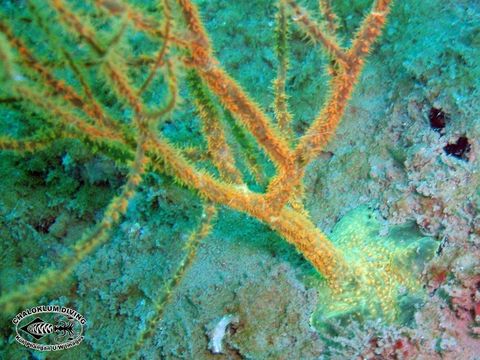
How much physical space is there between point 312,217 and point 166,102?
6.03 feet

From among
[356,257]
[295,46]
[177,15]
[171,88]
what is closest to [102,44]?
[171,88]

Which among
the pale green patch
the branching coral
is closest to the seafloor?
the pale green patch

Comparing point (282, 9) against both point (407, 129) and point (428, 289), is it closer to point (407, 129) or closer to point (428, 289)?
point (407, 129)

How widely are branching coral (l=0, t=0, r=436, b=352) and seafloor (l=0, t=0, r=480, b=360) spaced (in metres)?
0.29

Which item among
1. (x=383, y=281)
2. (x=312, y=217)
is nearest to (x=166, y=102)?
(x=383, y=281)

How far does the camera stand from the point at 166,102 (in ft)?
4.38

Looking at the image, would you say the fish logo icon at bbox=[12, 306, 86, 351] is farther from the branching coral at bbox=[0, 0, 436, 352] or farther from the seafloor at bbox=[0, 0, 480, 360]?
the branching coral at bbox=[0, 0, 436, 352]

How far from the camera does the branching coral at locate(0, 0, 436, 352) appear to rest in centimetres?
125

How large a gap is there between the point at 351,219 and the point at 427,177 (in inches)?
21.3

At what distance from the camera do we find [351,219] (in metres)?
2.74

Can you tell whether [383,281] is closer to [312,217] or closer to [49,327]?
[312,217]

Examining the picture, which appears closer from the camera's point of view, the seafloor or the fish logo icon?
the seafloor

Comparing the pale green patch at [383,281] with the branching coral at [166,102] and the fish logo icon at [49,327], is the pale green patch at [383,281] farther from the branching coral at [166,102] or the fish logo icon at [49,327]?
the fish logo icon at [49,327]

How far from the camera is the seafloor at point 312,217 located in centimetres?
227
